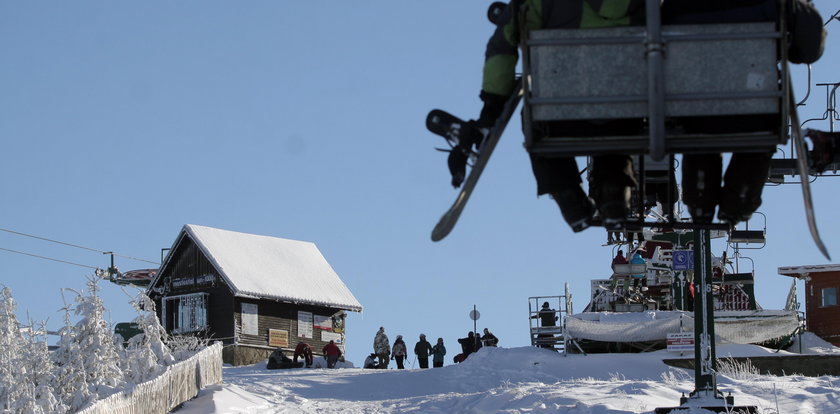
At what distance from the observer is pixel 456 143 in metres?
8.65

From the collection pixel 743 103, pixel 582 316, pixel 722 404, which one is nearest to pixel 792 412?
pixel 722 404

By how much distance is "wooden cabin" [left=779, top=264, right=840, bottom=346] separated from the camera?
4191cm

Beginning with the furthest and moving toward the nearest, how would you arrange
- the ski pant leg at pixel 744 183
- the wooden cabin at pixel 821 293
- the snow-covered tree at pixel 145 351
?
the wooden cabin at pixel 821 293 < the snow-covered tree at pixel 145 351 < the ski pant leg at pixel 744 183

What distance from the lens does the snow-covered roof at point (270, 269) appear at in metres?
53.0

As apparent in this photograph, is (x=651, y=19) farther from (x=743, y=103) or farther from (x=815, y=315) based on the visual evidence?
(x=815, y=315)

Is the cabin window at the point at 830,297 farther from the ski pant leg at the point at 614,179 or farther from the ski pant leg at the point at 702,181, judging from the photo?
the ski pant leg at the point at 614,179

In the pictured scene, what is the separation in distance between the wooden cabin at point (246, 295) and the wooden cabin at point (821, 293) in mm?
18586

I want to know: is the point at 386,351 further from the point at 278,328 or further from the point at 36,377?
the point at 36,377

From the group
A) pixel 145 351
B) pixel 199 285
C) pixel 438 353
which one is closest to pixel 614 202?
pixel 145 351

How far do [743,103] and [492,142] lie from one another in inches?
58.0

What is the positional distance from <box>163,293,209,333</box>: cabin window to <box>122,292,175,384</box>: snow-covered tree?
30.6 m

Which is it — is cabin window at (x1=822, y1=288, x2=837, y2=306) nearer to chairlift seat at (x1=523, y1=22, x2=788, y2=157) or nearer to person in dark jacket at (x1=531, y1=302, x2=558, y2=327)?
person in dark jacket at (x1=531, y1=302, x2=558, y2=327)

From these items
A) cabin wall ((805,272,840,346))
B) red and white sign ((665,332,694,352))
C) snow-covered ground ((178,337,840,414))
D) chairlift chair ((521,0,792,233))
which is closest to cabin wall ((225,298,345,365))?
snow-covered ground ((178,337,840,414))

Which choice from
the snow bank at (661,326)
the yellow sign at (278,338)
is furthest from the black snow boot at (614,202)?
the yellow sign at (278,338)
